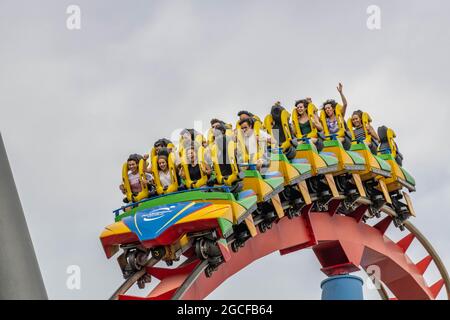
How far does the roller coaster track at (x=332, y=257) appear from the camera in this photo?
6.40 m

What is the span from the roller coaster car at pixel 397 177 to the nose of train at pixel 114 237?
161 inches

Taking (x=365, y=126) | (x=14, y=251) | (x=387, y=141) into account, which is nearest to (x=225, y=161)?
(x=365, y=126)

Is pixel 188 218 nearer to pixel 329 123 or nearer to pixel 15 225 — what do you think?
pixel 329 123

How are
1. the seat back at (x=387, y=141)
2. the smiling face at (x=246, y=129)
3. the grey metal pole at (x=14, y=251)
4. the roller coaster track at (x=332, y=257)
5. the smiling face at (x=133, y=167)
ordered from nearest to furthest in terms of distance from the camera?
the grey metal pole at (x=14, y=251)
the roller coaster track at (x=332, y=257)
the smiling face at (x=246, y=129)
the smiling face at (x=133, y=167)
the seat back at (x=387, y=141)

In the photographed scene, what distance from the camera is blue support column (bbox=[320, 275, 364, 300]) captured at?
8211 millimetres

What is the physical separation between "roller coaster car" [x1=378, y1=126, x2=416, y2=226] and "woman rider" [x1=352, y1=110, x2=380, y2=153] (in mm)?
250

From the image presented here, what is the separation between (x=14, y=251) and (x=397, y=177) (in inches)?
326

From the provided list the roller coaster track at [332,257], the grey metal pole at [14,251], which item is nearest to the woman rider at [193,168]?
the roller coaster track at [332,257]

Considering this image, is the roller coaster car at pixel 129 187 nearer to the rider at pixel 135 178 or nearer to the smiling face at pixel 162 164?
the rider at pixel 135 178

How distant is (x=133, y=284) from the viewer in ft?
20.9

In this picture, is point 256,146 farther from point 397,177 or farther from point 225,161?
point 397,177

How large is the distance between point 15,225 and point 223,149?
546 cm

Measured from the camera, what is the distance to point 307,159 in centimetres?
754
